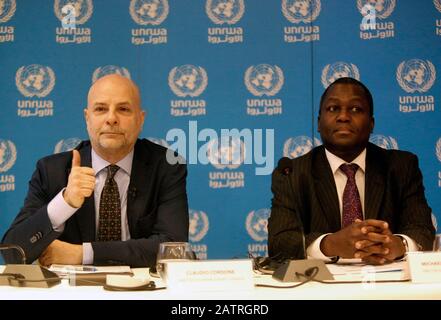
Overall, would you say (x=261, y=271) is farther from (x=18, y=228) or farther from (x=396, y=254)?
(x=18, y=228)

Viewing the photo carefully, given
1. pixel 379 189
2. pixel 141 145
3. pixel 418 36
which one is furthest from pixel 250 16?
pixel 379 189

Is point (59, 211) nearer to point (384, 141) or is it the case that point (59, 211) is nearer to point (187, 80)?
point (187, 80)

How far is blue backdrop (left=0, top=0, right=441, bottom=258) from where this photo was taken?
434 centimetres

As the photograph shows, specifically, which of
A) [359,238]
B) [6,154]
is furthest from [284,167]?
[6,154]

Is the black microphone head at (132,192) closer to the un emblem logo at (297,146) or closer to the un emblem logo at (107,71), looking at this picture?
the un emblem logo at (107,71)

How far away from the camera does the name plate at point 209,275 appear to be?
73.7 inches

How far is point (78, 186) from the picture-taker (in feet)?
9.62

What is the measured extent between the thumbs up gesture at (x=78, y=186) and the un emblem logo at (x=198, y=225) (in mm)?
1488

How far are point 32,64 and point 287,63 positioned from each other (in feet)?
5.98

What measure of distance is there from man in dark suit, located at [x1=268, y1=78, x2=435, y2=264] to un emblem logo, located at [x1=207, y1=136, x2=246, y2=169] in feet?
3.24

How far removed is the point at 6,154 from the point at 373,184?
2568 mm

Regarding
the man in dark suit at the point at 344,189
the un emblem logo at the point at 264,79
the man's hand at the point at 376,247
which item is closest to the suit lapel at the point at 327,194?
the man in dark suit at the point at 344,189

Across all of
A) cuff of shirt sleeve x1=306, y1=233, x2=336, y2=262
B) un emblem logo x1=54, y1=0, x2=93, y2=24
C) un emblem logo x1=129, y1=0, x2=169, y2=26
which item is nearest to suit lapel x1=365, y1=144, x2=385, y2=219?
cuff of shirt sleeve x1=306, y1=233, x2=336, y2=262

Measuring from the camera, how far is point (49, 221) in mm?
2842
